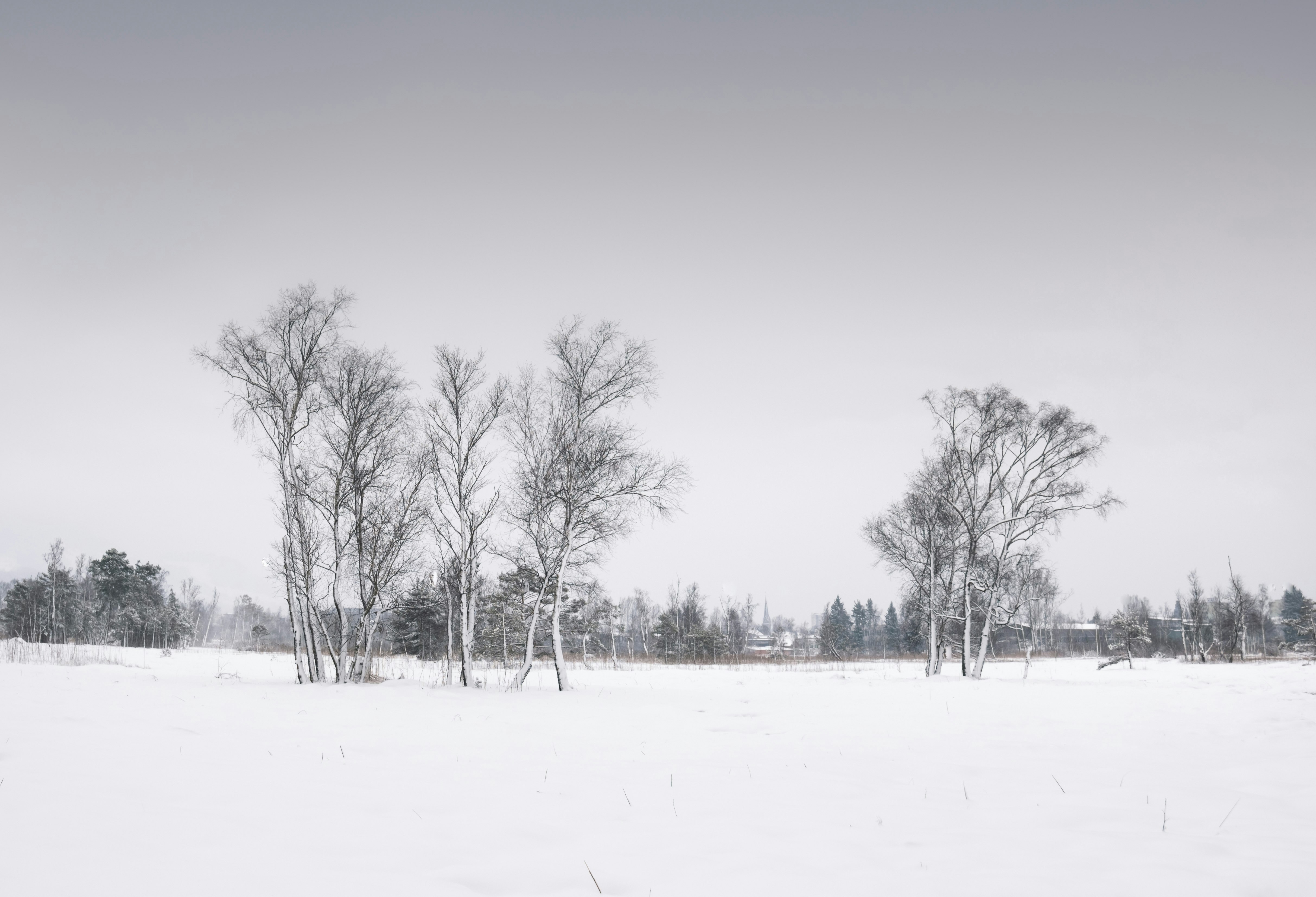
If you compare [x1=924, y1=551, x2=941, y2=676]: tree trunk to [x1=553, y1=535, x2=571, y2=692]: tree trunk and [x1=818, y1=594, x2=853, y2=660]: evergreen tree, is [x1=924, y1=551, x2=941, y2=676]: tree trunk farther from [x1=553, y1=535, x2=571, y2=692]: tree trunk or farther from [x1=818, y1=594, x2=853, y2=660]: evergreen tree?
[x1=818, y1=594, x2=853, y2=660]: evergreen tree

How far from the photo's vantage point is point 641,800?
18.2ft

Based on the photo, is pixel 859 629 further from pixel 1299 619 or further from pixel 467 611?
pixel 467 611

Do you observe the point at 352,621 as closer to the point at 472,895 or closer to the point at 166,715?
the point at 166,715

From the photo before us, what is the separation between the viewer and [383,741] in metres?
8.23

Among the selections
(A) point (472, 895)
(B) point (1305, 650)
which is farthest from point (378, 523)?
(B) point (1305, 650)

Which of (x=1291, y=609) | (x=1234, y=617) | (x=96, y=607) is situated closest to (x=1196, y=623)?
(x=1234, y=617)

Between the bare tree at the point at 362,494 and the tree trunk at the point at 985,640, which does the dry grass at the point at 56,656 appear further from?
the tree trunk at the point at 985,640

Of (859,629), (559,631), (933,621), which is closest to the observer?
(559,631)

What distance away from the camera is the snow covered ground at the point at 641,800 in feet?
12.1

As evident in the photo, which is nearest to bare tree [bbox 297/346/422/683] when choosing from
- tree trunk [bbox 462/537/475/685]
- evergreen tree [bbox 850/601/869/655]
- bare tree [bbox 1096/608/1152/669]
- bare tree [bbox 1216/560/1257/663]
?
tree trunk [bbox 462/537/475/685]

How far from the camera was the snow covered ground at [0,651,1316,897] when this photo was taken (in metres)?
3.68

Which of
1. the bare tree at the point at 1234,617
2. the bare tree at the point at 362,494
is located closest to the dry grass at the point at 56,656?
the bare tree at the point at 362,494

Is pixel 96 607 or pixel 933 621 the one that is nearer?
pixel 933 621

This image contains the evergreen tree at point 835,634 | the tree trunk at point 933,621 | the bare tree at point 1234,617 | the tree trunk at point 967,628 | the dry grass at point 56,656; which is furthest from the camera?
the evergreen tree at point 835,634
